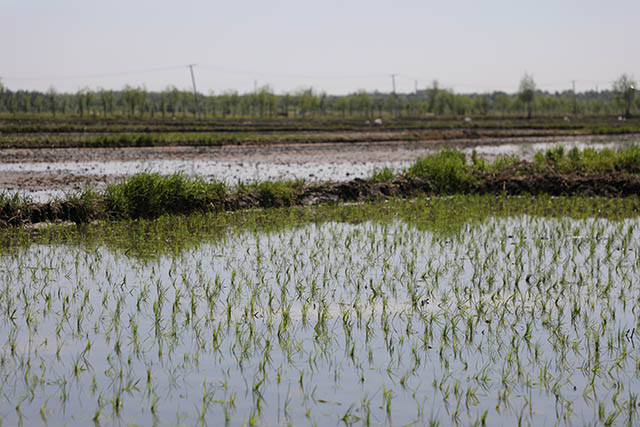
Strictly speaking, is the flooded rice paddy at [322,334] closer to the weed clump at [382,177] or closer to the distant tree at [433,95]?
the weed clump at [382,177]

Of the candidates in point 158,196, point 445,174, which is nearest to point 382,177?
point 445,174

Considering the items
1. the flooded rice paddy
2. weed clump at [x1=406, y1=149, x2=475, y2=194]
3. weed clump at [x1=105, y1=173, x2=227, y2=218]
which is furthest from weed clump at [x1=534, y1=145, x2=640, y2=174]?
weed clump at [x1=105, y1=173, x2=227, y2=218]

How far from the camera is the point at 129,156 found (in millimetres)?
21203

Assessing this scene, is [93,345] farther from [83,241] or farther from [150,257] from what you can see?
[83,241]

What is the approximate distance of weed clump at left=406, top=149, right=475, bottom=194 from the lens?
13406mm

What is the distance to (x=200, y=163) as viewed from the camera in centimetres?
1923

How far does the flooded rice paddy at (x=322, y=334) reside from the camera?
3.82 meters

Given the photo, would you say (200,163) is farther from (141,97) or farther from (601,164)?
(141,97)

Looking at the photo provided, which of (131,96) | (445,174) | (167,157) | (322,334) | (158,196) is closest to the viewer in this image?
(322,334)

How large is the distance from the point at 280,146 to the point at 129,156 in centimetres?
771

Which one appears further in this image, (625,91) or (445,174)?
(625,91)

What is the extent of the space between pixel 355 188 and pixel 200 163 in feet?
26.2

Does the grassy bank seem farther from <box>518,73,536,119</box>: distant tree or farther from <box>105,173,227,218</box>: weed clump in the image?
<box>518,73,536,119</box>: distant tree

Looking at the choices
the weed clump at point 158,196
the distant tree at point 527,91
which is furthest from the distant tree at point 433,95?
the weed clump at point 158,196
